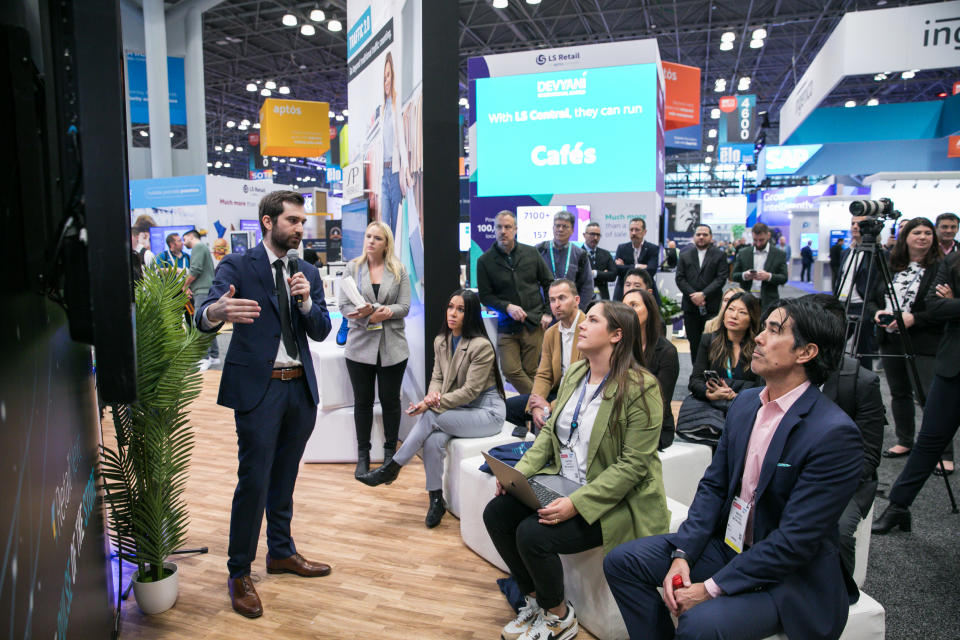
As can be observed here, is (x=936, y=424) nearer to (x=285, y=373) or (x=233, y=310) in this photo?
(x=285, y=373)

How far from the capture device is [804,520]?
→ 1.62 m

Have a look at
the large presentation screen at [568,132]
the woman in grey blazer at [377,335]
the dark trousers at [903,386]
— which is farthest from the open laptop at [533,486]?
the large presentation screen at [568,132]

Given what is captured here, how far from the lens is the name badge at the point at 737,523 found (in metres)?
1.80

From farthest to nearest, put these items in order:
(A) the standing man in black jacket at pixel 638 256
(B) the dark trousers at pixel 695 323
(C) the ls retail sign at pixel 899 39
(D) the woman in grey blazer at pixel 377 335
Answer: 1. (A) the standing man in black jacket at pixel 638 256
2. (B) the dark trousers at pixel 695 323
3. (C) the ls retail sign at pixel 899 39
4. (D) the woman in grey blazer at pixel 377 335

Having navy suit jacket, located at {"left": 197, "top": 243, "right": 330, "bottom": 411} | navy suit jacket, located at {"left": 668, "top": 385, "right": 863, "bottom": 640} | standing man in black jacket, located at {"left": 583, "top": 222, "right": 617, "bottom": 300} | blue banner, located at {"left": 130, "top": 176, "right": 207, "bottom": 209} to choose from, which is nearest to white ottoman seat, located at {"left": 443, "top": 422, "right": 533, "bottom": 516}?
navy suit jacket, located at {"left": 197, "top": 243, "right": 330, "bottom": 411}

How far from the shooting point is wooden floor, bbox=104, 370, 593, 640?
2445 mm

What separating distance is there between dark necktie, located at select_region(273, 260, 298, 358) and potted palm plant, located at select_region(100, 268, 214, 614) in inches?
11.6

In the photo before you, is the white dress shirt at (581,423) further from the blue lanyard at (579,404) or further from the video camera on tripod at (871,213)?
the video camera on tripod at (871,213)

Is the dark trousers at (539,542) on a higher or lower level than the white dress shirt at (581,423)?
lower

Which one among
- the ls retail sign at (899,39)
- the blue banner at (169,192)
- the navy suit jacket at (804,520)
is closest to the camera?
the navy suit jacket at (804,520)

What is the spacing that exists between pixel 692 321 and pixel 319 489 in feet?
11.7

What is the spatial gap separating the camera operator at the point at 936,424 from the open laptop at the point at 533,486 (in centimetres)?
182

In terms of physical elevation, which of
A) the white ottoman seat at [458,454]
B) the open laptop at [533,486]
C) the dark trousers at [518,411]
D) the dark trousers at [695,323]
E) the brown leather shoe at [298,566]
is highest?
the dark trousers at [695,323]

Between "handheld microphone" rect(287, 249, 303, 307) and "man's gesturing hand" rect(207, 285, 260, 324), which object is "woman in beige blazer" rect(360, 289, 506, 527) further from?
"man's gesturing hand" rect(207, 285, 260, 324)
